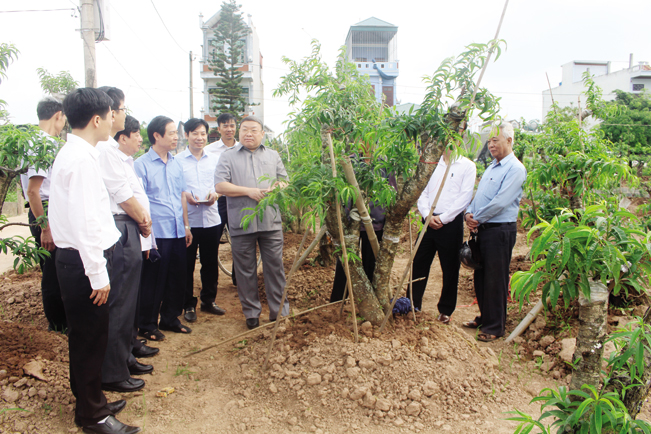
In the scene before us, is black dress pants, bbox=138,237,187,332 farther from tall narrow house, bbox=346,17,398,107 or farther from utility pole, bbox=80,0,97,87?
tall narrow house, bbox=346,17,398,107

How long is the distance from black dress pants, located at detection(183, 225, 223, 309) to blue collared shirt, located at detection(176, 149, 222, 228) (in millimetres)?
90

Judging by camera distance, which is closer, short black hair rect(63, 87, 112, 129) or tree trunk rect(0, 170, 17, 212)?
short black hair rect(63, 87, 112, 129)

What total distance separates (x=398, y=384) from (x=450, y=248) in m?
1.58

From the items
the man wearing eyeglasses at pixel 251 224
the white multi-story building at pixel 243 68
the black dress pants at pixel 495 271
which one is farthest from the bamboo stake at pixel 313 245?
the white multi-story building at pixel 243 68

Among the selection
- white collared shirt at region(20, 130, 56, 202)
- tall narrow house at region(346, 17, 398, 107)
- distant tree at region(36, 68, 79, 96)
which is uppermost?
tall narrow house at region(346, 17, 398, 107)

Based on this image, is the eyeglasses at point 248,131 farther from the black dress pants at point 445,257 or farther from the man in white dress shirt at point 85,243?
the black dress pants at point 445,257

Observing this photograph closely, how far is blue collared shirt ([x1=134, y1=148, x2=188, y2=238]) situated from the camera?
3.31 meters

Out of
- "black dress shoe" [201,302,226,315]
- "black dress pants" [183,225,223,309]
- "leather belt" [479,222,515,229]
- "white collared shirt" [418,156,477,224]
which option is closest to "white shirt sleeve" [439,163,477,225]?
"white collared shirt" [418,156,477,224]

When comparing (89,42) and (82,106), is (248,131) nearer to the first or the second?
(82,106)

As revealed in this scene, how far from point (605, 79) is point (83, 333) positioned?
3672cm

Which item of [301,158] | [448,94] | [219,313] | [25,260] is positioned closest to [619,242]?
[448,94]

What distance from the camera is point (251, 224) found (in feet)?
11.1

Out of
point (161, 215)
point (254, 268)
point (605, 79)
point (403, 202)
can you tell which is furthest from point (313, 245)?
point (605, 79)

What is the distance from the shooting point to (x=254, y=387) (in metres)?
2.54
